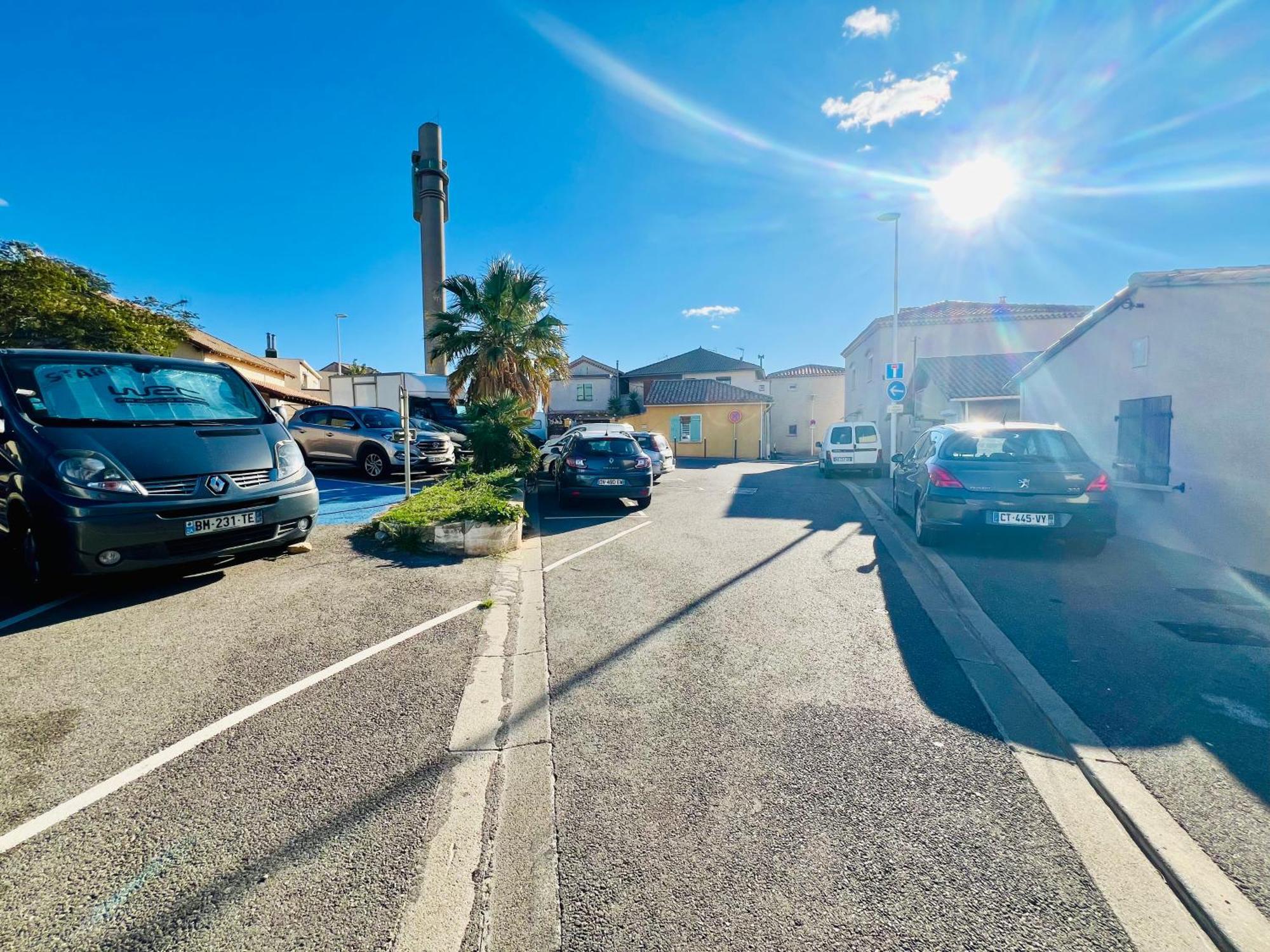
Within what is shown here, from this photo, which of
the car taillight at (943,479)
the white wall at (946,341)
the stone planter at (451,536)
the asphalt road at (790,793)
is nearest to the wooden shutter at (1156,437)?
the car taillight at (943,479)

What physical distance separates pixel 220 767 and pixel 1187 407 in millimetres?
9988

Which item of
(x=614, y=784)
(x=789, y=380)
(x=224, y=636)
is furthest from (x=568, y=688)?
(x=789, y=380)

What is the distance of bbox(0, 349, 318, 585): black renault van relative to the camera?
3.80 metres

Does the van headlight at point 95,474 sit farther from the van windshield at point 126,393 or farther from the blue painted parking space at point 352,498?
the blue painted parking space at point 352,498

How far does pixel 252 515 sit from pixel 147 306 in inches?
746

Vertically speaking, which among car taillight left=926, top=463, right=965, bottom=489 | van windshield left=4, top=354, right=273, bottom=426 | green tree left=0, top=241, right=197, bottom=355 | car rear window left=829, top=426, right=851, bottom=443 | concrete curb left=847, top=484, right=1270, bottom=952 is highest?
green tree left=0, top=241, right=197, bottom=355

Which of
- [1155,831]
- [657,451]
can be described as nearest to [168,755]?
[1155,831]

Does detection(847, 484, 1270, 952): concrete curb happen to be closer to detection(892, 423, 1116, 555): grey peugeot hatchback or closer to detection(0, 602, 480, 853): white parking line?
detection(892, 423, 1116, 555): grey peugeot hatchback

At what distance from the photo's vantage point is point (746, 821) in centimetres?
209

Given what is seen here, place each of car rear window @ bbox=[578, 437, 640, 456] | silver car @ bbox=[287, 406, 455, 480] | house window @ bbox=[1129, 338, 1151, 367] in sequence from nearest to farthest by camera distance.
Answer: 1. house window @ bbox=[1129, 338, 1151, 367]
2. car rear window @ bbox=[578, 437, 640, 456]
3. silver car @ bbox=[287, 406, 455, 480]

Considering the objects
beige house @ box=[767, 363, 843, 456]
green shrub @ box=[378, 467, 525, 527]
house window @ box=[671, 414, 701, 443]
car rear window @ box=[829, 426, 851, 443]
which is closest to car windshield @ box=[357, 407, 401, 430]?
green shrub @ box=[378, 467, 525, 527]

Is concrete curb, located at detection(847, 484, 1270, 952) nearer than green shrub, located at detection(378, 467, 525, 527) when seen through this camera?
Yes

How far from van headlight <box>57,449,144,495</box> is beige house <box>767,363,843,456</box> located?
4099cm

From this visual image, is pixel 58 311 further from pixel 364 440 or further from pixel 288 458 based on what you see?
pixel 288 458
